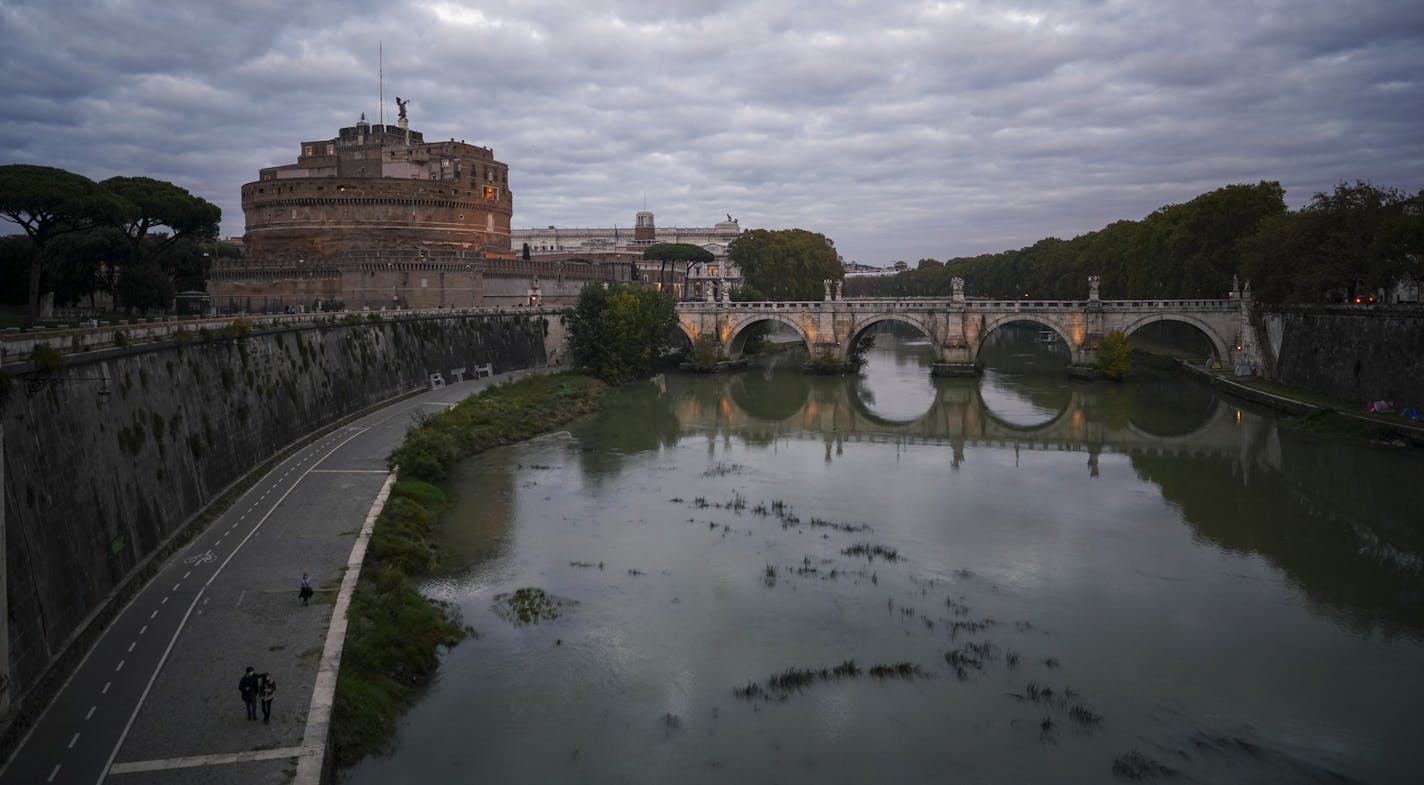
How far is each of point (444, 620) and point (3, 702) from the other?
18.8 feet

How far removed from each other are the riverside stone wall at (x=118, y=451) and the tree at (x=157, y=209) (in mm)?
A: 8483

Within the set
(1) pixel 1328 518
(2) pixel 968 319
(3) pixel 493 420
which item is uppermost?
(2) pixel 968 319

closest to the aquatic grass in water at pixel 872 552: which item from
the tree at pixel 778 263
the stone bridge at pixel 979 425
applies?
the stone bridge at pixel 979 425

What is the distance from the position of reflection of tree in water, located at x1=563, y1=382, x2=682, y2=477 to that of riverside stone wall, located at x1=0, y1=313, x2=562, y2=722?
288 inches

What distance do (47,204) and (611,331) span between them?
21962mm

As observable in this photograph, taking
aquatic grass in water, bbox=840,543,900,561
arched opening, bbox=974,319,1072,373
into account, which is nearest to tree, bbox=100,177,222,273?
aquatic grass in water, bbox=840,543,900,561

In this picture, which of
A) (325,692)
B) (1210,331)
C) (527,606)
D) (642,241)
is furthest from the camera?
(642,241)

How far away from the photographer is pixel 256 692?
1004 centimetres

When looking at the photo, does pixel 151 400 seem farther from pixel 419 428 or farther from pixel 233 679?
pixel 419 428

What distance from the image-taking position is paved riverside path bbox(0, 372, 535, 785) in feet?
30.2

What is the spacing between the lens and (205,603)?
13.0m

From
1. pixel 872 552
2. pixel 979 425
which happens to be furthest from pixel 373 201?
pixel 872 552

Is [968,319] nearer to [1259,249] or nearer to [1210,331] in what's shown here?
[1210,331]

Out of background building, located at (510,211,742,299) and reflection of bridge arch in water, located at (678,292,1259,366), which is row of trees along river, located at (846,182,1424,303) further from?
background building, located at (510,211,742,299)
